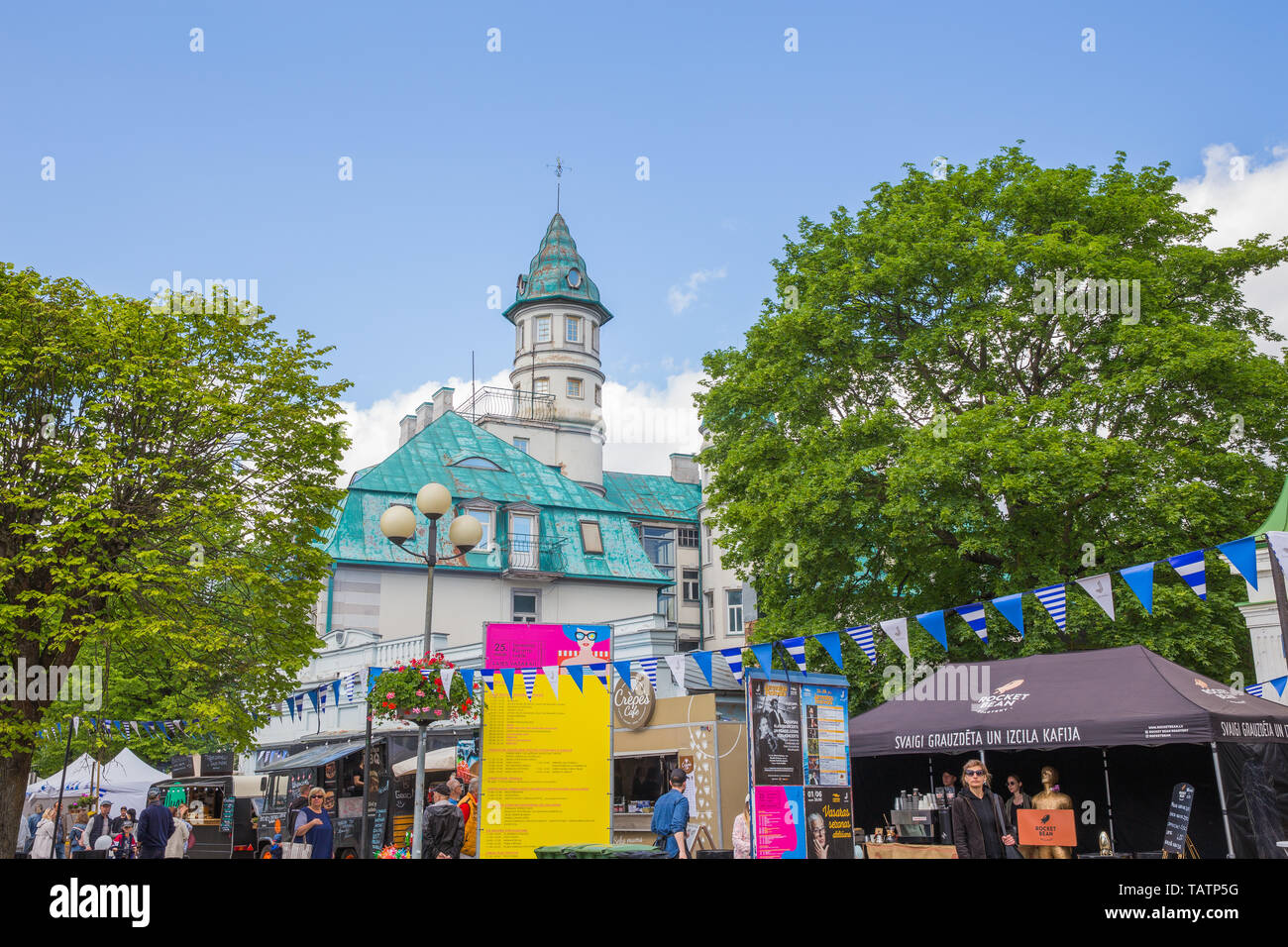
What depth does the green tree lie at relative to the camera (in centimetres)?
1928

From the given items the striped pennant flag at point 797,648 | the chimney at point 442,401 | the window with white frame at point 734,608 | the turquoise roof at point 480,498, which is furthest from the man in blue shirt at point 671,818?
the chimney at point 442,401

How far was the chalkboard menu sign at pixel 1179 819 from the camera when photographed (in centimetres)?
1530

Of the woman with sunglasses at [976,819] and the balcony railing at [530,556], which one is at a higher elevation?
the balcony railing at [530,556]

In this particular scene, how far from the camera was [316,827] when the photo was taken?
50.5 ft

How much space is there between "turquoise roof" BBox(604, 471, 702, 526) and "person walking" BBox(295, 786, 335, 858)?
42586 mm

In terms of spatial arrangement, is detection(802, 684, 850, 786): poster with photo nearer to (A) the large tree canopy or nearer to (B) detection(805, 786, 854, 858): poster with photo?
(B) detection(805, 786, 854, 858): poster with photo

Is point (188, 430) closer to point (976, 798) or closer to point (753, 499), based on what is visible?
point (753, 499)

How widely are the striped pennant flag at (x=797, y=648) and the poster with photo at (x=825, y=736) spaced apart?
384cm

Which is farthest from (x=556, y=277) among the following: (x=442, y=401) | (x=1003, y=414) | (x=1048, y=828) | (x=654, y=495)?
(x=1048, y=828)

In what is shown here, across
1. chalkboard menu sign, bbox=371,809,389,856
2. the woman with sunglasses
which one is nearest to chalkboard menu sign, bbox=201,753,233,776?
chalkboard menu sign, bbox=371,809,389,856

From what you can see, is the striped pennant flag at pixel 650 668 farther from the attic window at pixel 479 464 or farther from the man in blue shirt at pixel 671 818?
the attic window at pixel 479 464

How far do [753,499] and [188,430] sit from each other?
11790mm

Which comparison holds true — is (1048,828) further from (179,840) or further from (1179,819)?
(179,840)
